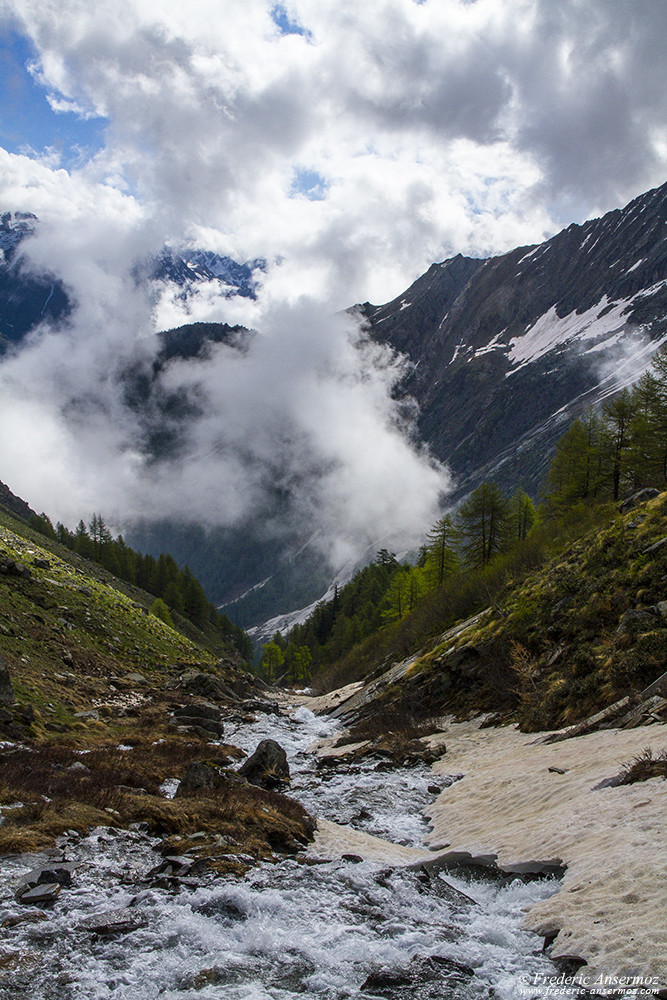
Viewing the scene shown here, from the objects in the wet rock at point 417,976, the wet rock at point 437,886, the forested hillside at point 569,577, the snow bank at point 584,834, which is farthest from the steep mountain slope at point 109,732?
the forested hillside at point 569,577

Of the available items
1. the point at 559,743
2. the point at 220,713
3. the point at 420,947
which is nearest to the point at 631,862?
the point at 420,947

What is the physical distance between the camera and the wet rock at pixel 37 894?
8.12 meters

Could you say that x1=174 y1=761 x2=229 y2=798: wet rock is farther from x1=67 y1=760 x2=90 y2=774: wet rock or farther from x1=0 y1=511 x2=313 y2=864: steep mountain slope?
x1=67 y1=760 x2=90 y2=774: wet rock

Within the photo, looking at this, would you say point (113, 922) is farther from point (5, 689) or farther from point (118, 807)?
point (5, 689)

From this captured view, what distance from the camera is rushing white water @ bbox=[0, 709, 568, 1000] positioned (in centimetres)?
696

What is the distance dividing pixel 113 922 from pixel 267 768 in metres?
11.9

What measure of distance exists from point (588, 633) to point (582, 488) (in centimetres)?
3641

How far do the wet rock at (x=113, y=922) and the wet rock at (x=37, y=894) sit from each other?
2.42 feet

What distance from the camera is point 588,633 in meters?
24.5

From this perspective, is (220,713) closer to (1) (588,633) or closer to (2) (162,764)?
(2) (162,764)

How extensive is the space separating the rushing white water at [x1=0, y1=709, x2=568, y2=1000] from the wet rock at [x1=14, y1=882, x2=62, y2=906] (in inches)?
6.0

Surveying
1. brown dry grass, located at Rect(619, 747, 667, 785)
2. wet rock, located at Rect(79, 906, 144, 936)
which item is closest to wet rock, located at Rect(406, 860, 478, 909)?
brown dry grass, located at Rect(619, 747, 667, 785)

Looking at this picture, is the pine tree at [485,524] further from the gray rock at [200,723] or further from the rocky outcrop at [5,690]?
the rocky outcrop at [5,690]

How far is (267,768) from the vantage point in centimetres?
1936
